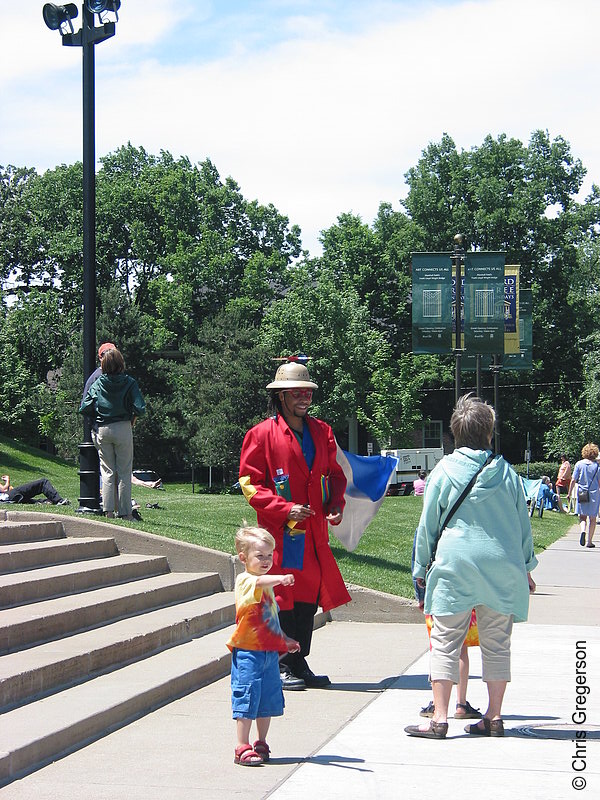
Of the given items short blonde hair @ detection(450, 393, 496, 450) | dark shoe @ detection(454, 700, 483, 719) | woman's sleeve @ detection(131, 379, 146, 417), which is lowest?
dark shoe @ detection(454, 700, 483, 719)

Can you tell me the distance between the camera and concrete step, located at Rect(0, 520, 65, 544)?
8953mm

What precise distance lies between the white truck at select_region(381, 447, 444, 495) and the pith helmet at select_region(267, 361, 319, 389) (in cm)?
3863

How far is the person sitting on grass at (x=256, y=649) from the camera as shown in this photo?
5246 millimetres

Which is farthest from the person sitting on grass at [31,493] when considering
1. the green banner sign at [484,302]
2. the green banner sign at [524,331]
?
the green banner sign at [524,331]

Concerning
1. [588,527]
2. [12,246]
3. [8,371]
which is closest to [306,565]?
[588,527]

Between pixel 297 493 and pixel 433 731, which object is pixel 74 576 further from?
pixel 433 731

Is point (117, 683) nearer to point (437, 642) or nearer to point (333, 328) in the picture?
point (437, 642)

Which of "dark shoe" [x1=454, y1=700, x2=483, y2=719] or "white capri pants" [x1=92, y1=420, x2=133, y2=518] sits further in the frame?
"white capri pants" [x1=92, y1=420, x2=133, y2=518]

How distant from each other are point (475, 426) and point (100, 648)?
2.82 metres

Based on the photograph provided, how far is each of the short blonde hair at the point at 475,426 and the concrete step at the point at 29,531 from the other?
15.0 feet

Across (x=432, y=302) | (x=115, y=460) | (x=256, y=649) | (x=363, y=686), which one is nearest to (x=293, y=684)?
(x=363, y=686)

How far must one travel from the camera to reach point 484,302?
72.5 ft

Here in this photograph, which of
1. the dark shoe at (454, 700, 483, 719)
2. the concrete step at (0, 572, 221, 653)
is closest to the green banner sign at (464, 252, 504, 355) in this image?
the concrete step at (0, 572, 221, 653)

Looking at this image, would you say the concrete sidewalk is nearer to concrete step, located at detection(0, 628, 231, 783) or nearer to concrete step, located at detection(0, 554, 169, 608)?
concrete step, located at detection(0, 628, 231, 783)
